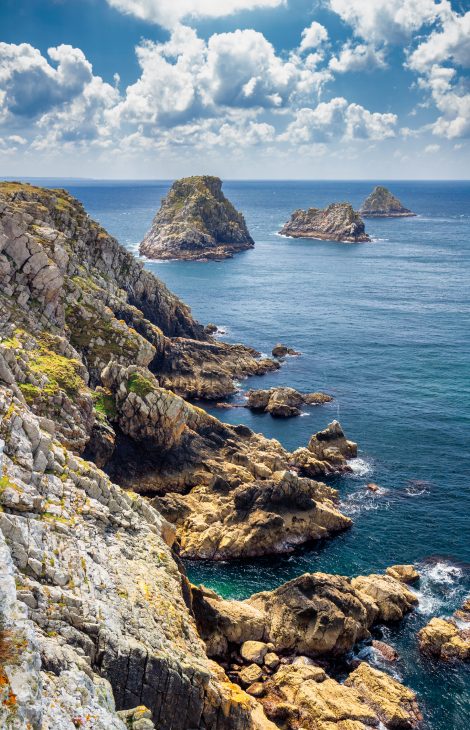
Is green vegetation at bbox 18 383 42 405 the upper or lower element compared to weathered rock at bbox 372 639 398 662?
upper

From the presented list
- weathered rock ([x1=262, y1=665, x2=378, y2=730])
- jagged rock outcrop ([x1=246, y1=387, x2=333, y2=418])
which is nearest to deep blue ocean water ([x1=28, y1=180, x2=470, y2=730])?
jagged rock outcrop ([x1=246, y1=387, x2=333, y2=418])

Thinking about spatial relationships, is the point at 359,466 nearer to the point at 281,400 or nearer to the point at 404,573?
the point at 281,400

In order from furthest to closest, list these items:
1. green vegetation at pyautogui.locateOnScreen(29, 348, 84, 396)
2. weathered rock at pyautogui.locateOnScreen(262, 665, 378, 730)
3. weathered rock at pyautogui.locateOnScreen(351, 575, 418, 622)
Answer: green vegetation at pyautogui.locateOnScreen(29, 348, 84, 396), weathered rock at pyautogui.locateOnScreen(351, 575, 418, 622), weathered rock at pyautogui.locateOnScreen(262, 665, 378, 730)

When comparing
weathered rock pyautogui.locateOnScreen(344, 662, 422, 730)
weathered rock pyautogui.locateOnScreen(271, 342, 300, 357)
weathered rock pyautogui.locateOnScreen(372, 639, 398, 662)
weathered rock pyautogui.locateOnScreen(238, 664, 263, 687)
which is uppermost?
weathered rock pyautogui.locateOnScreen(271, 342, 300, 357)

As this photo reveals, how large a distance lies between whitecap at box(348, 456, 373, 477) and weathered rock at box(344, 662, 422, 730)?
34836 mm

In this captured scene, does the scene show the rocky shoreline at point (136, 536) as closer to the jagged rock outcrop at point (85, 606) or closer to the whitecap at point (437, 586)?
the jagged rock outcrop at point (85, 606)

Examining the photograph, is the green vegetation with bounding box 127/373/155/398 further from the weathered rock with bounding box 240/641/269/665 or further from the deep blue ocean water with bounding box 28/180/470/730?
the weathered rock with bounding box 240/641/269/665

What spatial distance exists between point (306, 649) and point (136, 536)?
1883 cm

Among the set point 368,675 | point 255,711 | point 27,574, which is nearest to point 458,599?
point 368,675

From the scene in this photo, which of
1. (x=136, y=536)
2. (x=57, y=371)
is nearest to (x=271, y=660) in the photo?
(x=136, y=536)

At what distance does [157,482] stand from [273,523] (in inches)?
611

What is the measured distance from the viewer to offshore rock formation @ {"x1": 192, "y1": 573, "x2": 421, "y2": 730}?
40.3 meters

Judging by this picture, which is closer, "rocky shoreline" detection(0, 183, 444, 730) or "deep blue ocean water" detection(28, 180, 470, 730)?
"rocky shoreline" detection(0, 183, 444, 730)

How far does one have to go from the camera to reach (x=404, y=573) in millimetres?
57969
